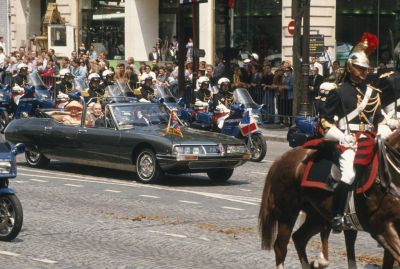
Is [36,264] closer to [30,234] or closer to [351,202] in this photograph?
[30,234]

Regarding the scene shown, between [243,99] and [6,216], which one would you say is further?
[243,99]

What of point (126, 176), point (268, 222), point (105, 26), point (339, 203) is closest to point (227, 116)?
point (126, 176)

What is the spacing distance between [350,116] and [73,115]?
11693 millimetres

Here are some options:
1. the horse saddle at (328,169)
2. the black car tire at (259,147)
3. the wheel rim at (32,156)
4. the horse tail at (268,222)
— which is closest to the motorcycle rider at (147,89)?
the black car tire at (259,147)

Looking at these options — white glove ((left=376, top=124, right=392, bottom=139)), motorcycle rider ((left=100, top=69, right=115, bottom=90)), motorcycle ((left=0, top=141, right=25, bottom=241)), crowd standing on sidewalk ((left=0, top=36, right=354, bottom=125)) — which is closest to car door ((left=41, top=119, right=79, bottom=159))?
motorcycle ((left=0, top=141, right=25, bottom=241))

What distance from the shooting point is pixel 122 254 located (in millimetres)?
11852

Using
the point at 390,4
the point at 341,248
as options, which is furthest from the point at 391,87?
the point at 390,4

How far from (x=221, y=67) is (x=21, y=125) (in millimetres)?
13747

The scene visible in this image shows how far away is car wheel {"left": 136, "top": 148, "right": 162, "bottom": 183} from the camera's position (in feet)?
60.1

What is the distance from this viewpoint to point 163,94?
96.2ft

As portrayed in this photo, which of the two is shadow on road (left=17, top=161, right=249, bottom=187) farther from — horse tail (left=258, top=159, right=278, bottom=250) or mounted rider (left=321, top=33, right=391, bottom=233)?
mounted rider (left=321, top=33, right=391, bottom=233)

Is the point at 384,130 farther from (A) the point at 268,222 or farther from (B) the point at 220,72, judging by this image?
(B) the point at 220,72

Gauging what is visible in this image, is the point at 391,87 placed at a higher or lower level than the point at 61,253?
higher

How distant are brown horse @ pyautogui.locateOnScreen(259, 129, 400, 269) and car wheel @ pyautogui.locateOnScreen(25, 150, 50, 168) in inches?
431
